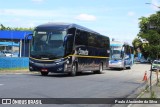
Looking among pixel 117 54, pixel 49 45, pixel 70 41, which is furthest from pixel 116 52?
pixel 49 45

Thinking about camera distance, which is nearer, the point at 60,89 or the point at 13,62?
the point at 60,89

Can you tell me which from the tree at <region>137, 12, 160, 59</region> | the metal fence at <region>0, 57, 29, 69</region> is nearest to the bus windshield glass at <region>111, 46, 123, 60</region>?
the metal fence at <region>0, 57, 29, 69</region>

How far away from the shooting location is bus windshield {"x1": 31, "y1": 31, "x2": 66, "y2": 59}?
27.5 m

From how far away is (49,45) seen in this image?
2773cm

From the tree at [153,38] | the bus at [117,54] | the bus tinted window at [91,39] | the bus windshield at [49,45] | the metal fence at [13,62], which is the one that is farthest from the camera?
the bus at [117,54]

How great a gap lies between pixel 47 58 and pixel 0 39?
53366 millimetres

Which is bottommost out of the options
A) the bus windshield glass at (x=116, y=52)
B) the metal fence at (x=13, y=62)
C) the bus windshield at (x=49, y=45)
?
the metal fence at (x=13, y=62)

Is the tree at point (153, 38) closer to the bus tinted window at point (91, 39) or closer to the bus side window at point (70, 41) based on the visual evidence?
the bus side window at point (70, 41)

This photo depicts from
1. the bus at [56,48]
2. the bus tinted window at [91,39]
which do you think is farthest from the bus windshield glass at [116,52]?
the bus at [56,48]

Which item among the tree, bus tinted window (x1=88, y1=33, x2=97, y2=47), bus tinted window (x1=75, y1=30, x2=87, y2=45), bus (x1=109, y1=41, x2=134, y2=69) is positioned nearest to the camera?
the tree

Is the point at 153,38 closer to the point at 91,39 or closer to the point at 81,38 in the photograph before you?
the point at 81,38

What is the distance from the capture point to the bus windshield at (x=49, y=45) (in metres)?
27.5

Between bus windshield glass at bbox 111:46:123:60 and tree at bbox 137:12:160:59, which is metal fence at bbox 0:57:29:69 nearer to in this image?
bus windshield glass at bbox 111:46:123:60

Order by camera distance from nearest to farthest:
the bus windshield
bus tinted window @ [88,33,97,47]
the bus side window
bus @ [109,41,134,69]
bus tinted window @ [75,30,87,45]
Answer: the bus windshield < the bus side window < bus tinted window @ [75,30,87,45] < bus tinted window @ [88,33,97,47] < bus @ [109,41,134,69]
